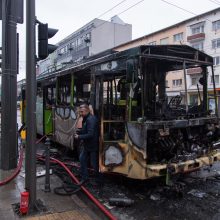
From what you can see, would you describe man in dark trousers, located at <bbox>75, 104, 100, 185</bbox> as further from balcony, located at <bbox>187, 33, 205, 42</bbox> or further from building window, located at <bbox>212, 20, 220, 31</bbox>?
balcony, located at <bbox>187, 33, 205, 42</bbox>

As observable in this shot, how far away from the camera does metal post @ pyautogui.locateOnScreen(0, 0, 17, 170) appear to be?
804cm

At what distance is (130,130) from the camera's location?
6.16 m

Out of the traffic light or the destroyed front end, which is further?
the destroyed front end

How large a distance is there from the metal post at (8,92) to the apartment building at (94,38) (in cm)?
4750

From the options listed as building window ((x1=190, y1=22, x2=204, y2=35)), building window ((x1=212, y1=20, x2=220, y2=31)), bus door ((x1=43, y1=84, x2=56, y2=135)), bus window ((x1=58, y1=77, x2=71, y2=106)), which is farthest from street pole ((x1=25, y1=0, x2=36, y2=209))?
building window ((x1=190, y1=22, x2=204, y2=35))

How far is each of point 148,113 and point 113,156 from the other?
1.14m

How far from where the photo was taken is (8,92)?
810cm

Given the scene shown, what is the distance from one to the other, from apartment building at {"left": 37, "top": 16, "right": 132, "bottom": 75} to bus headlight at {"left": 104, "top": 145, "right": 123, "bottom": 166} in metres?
49.9

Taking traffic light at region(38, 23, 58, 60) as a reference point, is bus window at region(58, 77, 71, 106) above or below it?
below

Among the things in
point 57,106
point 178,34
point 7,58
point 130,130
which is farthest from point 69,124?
point 178,34

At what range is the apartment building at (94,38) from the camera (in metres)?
57.1

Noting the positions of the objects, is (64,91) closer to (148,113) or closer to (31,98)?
(148,113)

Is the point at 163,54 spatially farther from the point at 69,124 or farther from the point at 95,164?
the point at 69,124

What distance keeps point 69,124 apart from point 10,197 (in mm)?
3499
